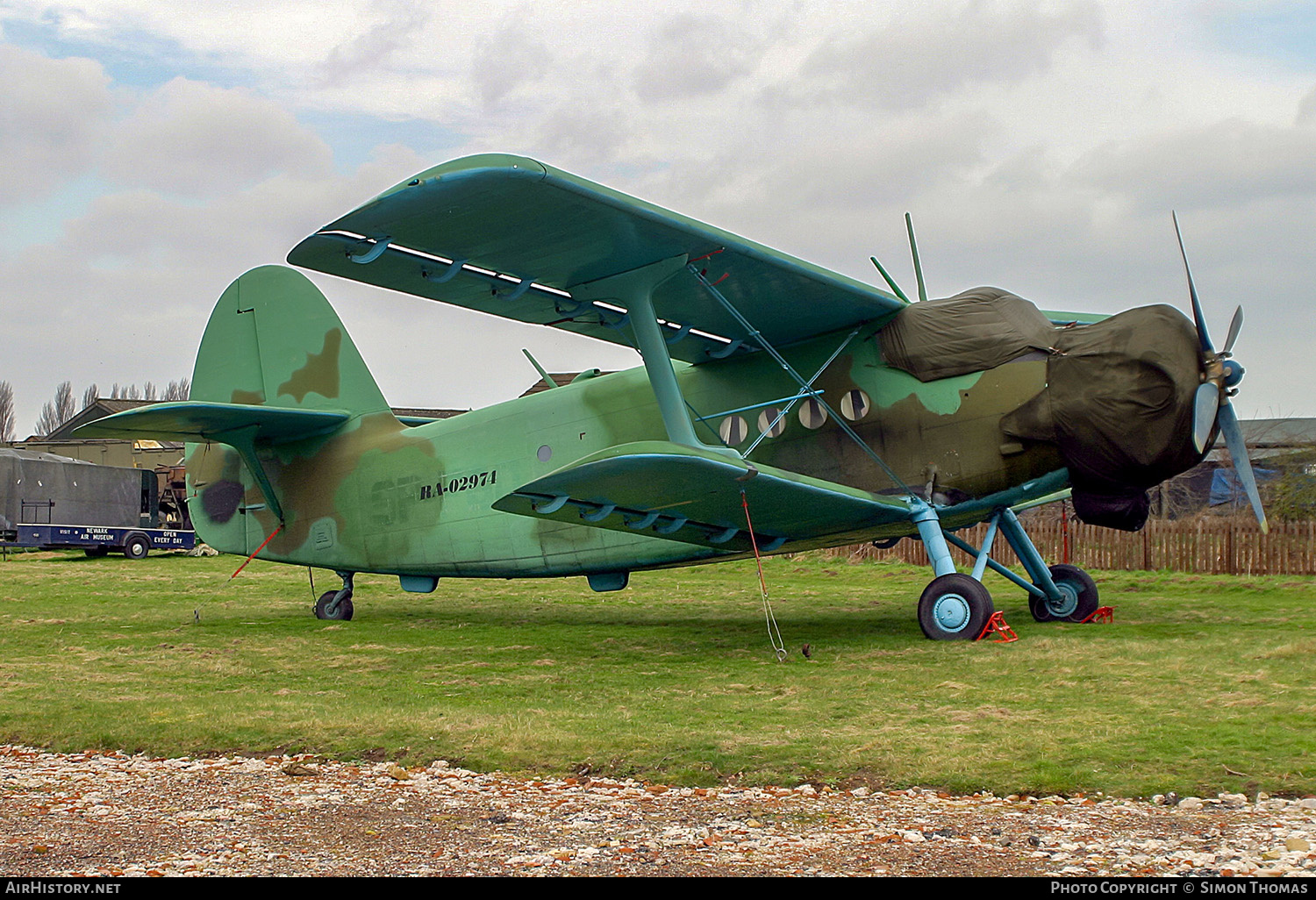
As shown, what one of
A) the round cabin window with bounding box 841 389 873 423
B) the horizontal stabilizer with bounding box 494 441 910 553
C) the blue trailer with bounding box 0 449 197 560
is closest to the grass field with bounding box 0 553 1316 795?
the horizontal stabilizer with bounding box 494 441 910 553

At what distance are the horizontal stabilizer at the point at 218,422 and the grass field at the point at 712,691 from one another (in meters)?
2.13

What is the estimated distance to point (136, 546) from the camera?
91.8 ft

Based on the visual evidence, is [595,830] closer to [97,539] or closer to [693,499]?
[693,499]

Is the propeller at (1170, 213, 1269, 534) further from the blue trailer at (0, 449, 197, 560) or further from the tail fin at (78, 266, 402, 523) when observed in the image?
the blue trailer at (0, 449, 197, 560)

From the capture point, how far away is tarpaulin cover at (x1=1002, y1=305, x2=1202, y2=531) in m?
8.36

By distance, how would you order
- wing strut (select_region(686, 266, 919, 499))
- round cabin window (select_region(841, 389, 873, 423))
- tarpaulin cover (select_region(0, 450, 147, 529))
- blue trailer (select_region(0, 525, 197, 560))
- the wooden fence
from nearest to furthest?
1. wing strut (select_region(686, 266, 919, 499))
2. round cabin window (select_region(841, 389, 873, 423))
3. the wooden fence
4. blue trailer (select_region(0, 525, 197, 560))
5. tarpaulin cover (select_region(0, 450, 147, 529))

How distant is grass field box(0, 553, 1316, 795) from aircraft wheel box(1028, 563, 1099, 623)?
0.35m

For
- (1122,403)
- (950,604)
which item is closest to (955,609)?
(950,604)

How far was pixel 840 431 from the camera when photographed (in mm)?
9922

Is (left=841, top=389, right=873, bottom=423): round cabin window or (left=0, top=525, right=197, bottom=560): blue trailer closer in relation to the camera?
(left=841, top=389, right=873, bottom=423): round cabin window
